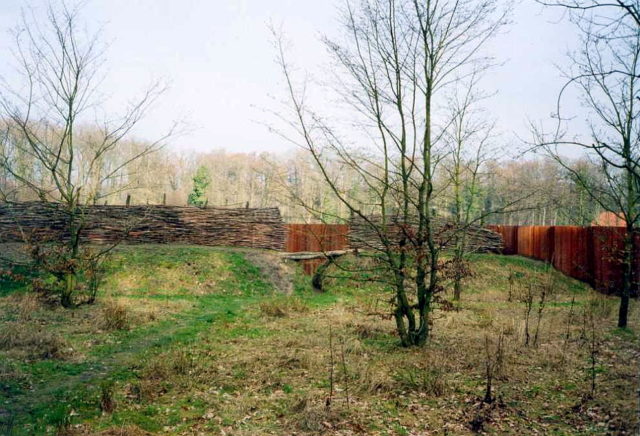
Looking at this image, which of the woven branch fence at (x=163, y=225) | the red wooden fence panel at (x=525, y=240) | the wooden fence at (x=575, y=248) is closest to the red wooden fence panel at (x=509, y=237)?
the wooden fence at (x=575, y=248)

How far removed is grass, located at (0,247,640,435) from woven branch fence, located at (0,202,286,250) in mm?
5627

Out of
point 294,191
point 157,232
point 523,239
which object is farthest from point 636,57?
point 157,232

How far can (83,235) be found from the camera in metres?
14.8

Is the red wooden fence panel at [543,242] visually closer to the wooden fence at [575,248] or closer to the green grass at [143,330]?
the wooden fence at [575,248]

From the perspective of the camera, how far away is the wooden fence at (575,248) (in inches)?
565

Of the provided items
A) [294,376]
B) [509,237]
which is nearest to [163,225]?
[294,376]

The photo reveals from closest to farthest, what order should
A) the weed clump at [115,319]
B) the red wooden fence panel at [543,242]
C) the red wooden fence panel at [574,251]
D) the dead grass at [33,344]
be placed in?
1. the dead grass at [33,344]
2. the weed clump at [115,319]
3. the red wooden fence panel at [574,251]
4. the red wooden fence panel at [543,242]

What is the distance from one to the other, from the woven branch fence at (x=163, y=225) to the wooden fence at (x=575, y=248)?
10.2m

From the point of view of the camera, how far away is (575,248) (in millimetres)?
16438

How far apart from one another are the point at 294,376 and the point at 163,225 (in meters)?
11.8

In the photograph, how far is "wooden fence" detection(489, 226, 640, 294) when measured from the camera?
47.1ft

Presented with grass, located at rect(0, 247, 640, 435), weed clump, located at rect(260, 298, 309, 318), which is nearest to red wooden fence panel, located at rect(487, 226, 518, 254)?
grass, located at rect(0, 247, 640, 435)

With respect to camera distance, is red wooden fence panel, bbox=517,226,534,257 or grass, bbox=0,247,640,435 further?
red wooden fence panel, bbox=517,226,534,257

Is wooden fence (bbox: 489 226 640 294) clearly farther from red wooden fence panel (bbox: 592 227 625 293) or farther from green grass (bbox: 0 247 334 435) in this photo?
green grass (bbox: 0 247 334 435)
